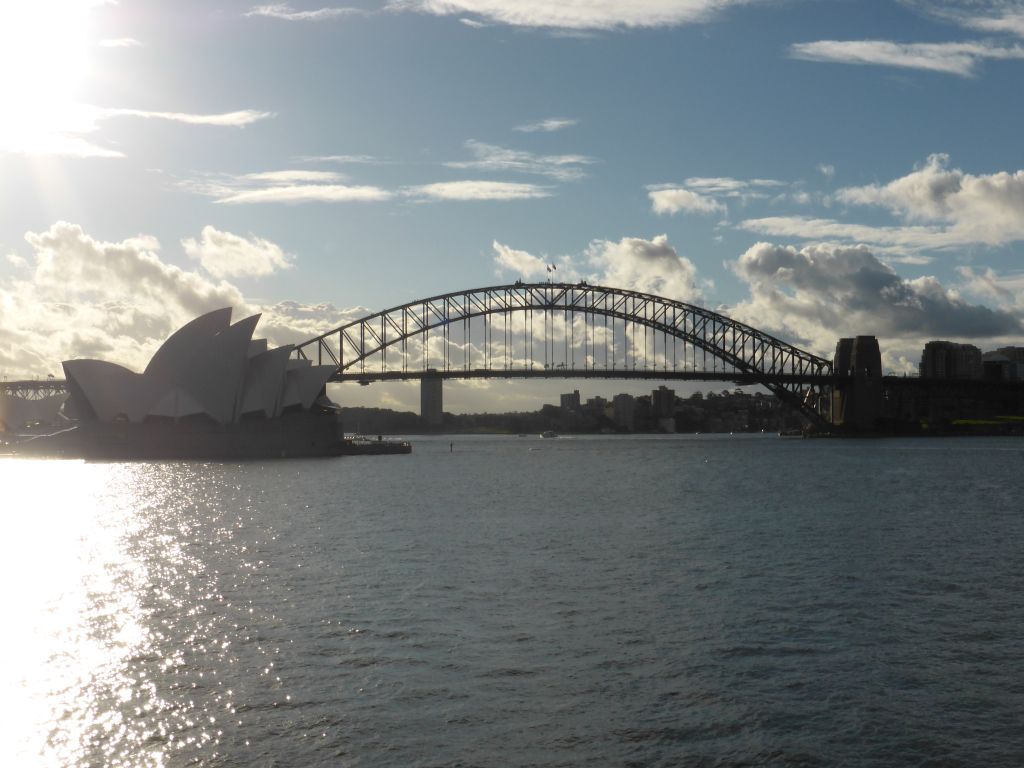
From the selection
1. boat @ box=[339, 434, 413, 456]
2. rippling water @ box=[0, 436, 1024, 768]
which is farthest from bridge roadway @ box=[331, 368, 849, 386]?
rippling water @ box=[0, 436, 1024, 768]

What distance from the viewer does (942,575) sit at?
21.8 metres

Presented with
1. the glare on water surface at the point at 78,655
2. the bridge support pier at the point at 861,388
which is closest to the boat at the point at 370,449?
the bridge support pier at the point at 861,388

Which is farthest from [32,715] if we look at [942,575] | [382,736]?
[942,575]

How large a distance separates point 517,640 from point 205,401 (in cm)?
7626

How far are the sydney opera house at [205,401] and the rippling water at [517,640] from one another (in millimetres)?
52998

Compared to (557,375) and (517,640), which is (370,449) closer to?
(557,375)

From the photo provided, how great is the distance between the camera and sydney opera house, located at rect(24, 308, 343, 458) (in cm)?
8662

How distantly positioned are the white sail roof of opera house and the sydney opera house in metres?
0.08

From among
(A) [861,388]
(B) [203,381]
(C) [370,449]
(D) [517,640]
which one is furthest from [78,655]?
(A) [861,388]

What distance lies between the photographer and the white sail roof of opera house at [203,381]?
283 feet

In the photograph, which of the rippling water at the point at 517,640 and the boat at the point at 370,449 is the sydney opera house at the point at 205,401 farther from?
the rippling water at the point at 517,640

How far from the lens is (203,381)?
3438 inches

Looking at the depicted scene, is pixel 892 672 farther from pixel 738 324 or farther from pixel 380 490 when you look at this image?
pixel 738 324

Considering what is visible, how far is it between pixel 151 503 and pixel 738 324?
88008 mm
